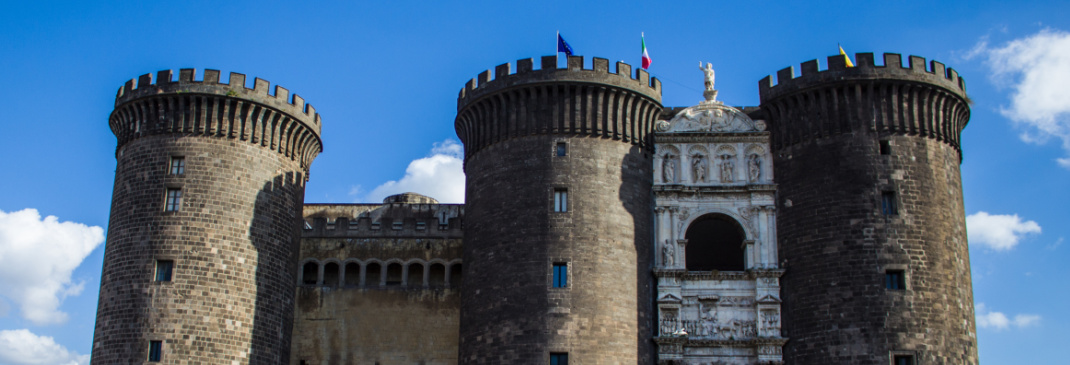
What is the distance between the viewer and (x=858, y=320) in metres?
39.3

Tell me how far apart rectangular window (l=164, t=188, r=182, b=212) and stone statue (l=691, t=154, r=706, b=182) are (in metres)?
19.9

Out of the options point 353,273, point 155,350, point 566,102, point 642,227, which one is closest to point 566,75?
point 566,102

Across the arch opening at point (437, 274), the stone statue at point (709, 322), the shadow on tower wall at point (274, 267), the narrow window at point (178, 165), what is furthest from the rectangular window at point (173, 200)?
the stone statue at point (709, 322)

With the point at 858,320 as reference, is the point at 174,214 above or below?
above

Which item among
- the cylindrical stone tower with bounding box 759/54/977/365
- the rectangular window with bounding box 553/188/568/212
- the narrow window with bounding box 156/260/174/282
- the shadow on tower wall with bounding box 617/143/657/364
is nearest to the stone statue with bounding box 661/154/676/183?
the shadow on tower wall with bounding box 617/143/657/364

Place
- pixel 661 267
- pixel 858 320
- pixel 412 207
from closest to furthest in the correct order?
pixel 858 320, pixel 661 267, pixel 412 207

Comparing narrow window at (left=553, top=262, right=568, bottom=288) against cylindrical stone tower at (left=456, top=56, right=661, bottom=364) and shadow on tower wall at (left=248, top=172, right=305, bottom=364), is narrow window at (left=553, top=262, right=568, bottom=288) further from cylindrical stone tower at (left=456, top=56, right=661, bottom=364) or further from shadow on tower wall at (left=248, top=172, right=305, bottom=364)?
shadow on tower wall at (left=248, top=172, right=305, bottom=364)

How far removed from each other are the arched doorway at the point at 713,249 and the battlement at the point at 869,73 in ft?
22.4

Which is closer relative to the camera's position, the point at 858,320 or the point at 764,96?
the point at 858,320

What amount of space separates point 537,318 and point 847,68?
15354 millimetres

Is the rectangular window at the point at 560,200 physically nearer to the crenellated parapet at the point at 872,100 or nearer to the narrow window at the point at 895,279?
the crenellated parapet at the point at 872,100

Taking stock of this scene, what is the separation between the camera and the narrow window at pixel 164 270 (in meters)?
40.7

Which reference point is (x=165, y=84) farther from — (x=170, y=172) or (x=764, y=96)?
(x=764, y=96)

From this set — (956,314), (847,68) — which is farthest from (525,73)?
(956,314)
